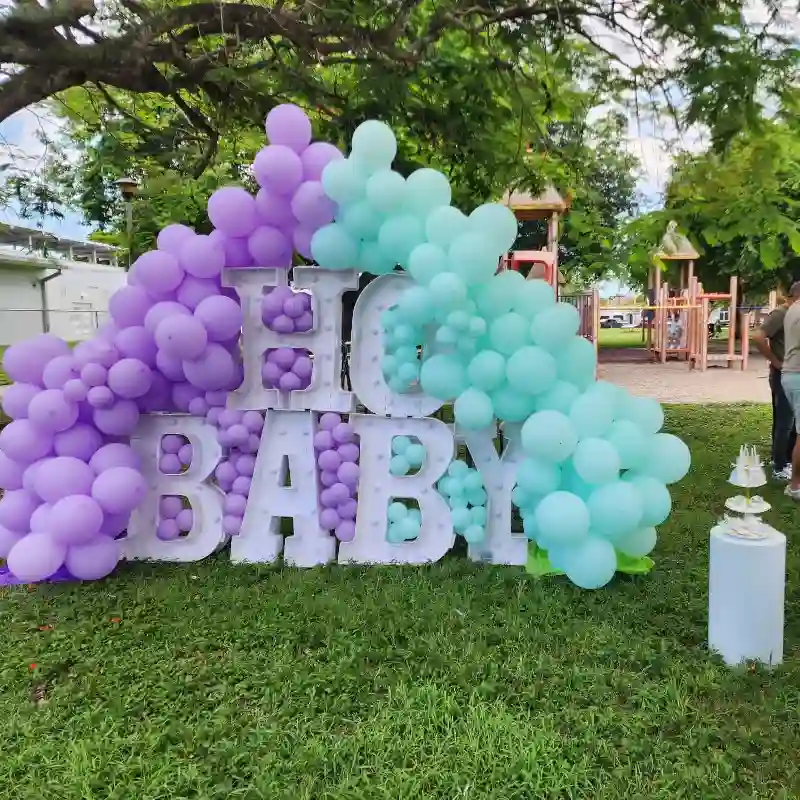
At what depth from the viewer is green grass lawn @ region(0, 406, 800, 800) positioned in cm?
237

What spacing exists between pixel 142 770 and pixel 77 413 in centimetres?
225

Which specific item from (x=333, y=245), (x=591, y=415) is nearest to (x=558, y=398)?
(x=591, y=415)

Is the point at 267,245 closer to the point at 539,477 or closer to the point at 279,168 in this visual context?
the point at 279,168

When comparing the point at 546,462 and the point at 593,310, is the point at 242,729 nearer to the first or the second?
the point at 546,462

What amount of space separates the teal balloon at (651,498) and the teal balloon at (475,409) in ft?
2.54

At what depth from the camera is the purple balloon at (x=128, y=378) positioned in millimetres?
4062

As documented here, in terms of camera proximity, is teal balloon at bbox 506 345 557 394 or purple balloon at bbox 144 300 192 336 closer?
teal balloon at bbox 506 345 557 394

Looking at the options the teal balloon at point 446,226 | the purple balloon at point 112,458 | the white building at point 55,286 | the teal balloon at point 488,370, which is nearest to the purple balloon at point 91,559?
the purple balloon at point 112,458

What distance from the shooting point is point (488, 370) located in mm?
3840

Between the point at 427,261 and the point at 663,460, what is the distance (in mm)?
1567

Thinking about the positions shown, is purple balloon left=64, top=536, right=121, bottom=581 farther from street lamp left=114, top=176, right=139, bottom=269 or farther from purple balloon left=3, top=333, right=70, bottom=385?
street lamp left=114, top=176, right=139, bottom=269

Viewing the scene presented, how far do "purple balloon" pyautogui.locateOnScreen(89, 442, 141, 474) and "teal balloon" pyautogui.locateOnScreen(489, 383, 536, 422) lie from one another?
2030 millimetres

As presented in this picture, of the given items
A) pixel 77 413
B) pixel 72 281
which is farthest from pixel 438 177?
pixel 72 281

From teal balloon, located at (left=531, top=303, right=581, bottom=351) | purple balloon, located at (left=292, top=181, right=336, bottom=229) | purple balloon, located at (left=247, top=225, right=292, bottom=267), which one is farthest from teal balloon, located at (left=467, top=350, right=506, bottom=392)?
purple balloon, located at (left=247, top=225, right=292, bottom=267)
